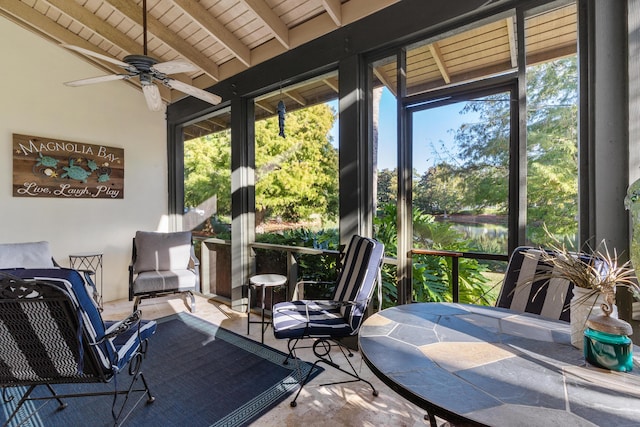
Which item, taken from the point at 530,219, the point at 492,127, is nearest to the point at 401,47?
the point at 492,127

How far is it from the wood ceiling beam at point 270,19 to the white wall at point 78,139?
9.41ft

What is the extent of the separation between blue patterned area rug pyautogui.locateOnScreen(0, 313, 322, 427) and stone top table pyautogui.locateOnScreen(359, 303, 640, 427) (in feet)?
4.21

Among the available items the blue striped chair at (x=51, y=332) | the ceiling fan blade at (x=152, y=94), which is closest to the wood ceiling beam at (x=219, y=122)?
the ceiling fan blade at (x=152, y=94)

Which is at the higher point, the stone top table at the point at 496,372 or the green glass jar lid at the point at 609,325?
the green glass jar lid at the point at 609,325

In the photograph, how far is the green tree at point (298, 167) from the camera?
3447mm

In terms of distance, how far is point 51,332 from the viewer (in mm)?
1652

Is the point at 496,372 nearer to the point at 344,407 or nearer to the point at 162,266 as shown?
the point at 344,407

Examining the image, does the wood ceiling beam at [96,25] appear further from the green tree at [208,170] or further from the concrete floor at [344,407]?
the concrete floor at [344,407]

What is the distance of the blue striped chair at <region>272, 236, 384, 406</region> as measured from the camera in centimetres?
220

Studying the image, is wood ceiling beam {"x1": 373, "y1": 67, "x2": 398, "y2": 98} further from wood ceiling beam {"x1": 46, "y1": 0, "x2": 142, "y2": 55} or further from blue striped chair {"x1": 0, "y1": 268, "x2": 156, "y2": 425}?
wood ceiling beam {"x1": 46, "y1": 0, "x2": 142, "y2": 55}

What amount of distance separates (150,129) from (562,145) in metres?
5.31

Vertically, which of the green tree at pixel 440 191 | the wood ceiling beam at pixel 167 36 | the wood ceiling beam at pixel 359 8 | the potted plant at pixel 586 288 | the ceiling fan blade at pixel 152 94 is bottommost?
the potted plant at pixel 586 288

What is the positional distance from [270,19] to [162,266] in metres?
3.29

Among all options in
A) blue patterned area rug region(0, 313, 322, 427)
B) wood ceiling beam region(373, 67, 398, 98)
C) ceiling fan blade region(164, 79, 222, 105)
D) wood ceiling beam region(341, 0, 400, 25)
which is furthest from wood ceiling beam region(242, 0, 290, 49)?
blue patterned area rug region(0, 313, 322, 427)
